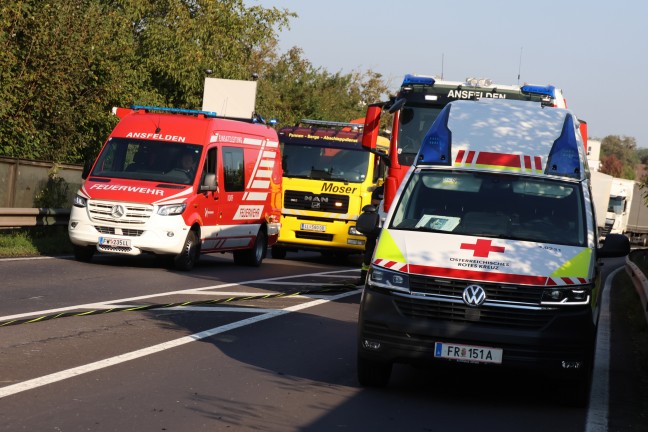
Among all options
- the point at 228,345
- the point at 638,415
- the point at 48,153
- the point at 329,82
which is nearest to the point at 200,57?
the point at 48,153

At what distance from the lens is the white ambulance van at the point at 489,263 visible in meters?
9.04

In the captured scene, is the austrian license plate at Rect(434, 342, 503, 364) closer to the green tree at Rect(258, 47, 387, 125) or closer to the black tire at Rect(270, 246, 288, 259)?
the black tire at Rect(270, 246, 288, 259)

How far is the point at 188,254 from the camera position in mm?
20031

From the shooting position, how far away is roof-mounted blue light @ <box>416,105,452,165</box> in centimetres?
1091

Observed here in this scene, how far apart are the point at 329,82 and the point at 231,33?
24.4 m

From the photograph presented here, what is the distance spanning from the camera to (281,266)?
78.9 feet

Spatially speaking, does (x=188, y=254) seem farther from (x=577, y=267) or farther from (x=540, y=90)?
(x=577, y=267)

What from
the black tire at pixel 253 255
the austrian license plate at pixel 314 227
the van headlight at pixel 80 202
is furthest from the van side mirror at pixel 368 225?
the austrian license plate at pixel 314 227

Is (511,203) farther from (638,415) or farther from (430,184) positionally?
(638,415)

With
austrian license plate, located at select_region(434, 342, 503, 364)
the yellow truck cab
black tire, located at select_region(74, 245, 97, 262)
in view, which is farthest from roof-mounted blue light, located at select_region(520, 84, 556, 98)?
austrian license plate, located at select_region(434, 342, 503, 364)

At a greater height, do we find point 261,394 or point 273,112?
point 273,112

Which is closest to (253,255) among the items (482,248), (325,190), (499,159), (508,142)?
(325,190)

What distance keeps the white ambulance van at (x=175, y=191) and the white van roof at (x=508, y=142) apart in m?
8.82

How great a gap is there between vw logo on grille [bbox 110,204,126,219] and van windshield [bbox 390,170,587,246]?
941cm
